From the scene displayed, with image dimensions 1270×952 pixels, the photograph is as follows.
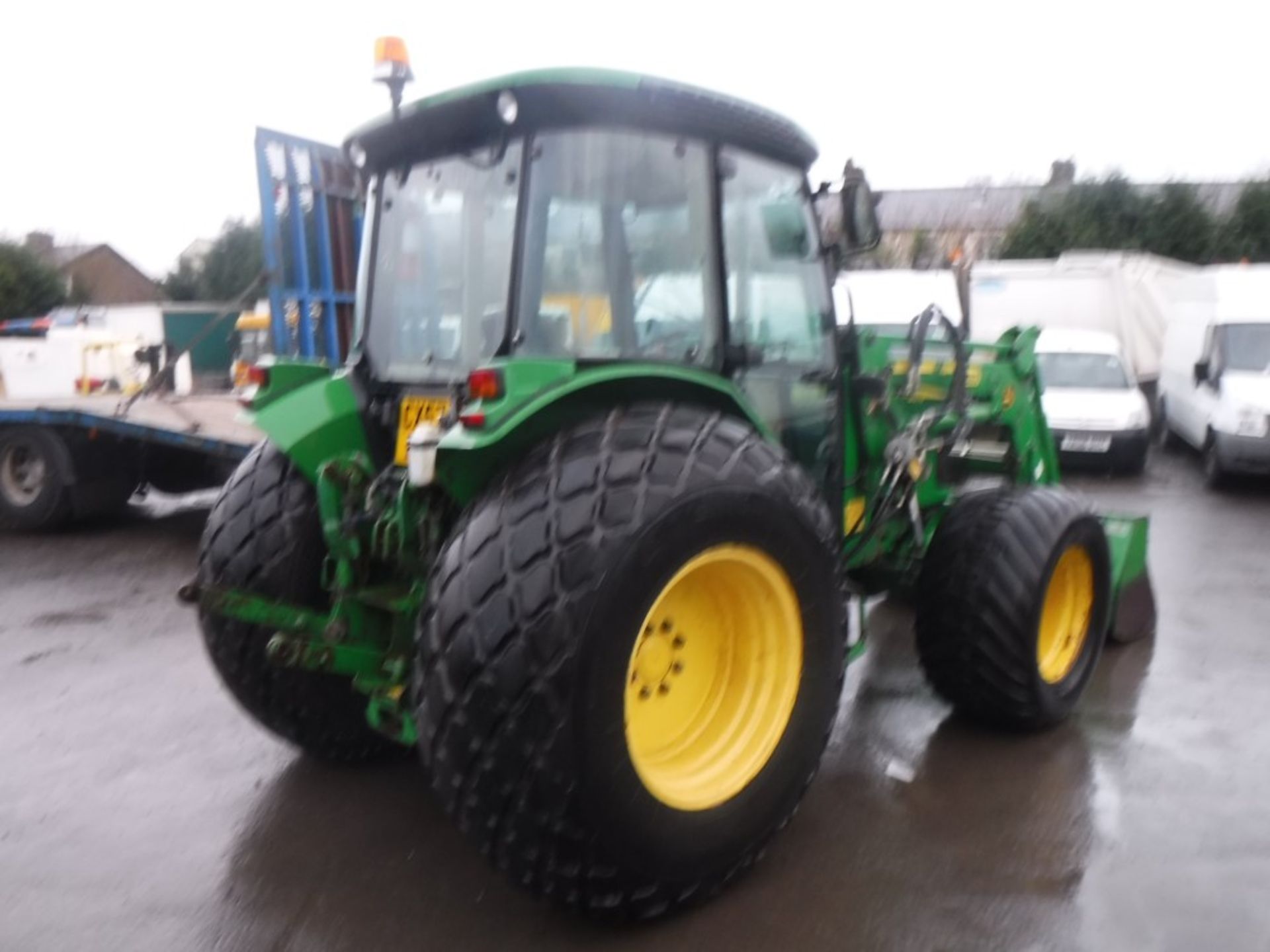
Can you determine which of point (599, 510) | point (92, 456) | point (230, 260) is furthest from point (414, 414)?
point (230, 260)

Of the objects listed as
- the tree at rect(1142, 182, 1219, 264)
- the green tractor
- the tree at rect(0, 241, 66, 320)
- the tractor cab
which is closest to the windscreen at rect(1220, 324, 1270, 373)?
the green tractor

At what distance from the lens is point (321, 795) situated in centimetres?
368

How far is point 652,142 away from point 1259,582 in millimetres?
5799

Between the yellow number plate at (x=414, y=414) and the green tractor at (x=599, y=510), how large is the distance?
0.05 feet

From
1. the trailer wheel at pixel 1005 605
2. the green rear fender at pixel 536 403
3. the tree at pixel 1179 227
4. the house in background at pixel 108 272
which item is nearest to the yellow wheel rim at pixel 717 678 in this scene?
the green rear fender at pixel 536 403

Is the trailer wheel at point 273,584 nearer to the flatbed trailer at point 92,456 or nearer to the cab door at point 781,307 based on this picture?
the cab door at point 781,307

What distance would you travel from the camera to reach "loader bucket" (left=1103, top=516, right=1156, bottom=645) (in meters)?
4.93

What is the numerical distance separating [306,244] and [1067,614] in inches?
242

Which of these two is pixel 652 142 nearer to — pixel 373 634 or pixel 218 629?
pixel 373 634

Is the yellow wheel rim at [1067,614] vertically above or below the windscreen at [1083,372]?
below

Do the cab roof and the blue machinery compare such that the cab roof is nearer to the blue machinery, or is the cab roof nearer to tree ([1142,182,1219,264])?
the blue machinery

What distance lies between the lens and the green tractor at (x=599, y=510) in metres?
2.47

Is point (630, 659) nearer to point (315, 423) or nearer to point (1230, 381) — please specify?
point (315, 423)

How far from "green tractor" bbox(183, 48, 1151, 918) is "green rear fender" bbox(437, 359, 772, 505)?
0.04 ft
